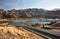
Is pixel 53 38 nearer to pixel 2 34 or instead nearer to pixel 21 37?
pixel 21 37

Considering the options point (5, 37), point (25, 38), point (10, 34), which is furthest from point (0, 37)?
point (25, 38)

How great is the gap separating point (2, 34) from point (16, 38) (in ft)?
7.94

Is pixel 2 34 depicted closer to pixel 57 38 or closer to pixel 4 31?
pixel 4 31

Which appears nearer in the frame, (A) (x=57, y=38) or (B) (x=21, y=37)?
(A) (x=57, y=38)

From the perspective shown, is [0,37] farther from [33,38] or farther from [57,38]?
[57,38]

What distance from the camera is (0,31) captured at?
86.9 feet

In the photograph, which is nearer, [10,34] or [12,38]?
[12,38]

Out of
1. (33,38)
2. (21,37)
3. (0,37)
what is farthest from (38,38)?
(0,37)

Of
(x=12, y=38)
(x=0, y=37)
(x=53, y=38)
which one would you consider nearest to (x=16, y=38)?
(x=12, y=38)

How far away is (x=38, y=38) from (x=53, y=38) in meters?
3.11

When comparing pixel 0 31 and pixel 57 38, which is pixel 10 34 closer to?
pixel 0 31

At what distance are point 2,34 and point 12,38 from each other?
6.93 ft

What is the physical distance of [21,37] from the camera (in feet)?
86.5

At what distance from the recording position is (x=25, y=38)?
26078 mm
